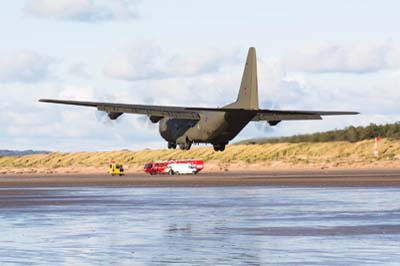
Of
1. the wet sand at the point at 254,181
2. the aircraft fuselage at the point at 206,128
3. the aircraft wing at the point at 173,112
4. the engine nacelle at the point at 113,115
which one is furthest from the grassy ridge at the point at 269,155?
the engine nacelle at the point at 113,115

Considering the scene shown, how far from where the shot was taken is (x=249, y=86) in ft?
298

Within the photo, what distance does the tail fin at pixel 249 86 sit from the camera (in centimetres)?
9038

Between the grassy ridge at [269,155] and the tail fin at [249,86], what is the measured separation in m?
40.4

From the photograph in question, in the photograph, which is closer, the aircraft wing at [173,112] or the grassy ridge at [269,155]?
the aircraft wing at [173,112]

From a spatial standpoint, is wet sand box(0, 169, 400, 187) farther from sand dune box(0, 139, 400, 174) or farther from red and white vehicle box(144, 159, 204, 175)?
sand dune box(0, 139, 400, 174)

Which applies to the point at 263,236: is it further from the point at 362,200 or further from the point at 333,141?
the point at 333,141

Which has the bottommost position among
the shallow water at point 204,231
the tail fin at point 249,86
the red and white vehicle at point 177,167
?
the shallow water at point 204,231

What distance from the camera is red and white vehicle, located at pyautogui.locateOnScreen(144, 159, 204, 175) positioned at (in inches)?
4641

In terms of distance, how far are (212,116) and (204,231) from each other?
61.4 meters

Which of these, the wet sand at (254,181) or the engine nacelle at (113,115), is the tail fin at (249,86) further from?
the engine nacelle at (113,115)

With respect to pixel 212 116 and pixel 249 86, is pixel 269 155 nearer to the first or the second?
pixel 212 116

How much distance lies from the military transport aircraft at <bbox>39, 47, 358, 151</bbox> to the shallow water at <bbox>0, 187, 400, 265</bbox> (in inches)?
1519

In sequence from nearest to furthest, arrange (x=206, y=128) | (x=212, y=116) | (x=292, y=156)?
(x=212, y=116) < (x=206, y=128) < (x=292, y=156)

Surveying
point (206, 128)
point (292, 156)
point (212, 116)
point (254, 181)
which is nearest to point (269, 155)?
point (292, 156)
